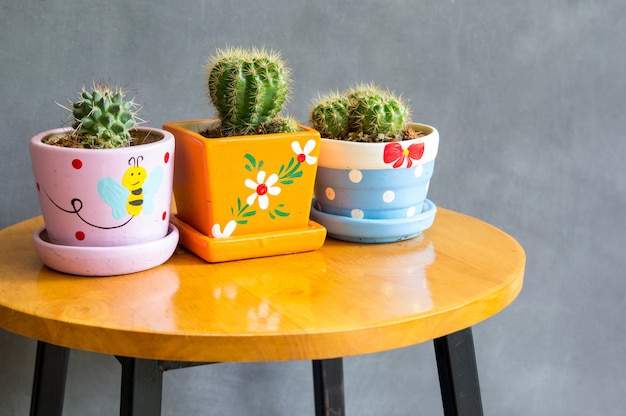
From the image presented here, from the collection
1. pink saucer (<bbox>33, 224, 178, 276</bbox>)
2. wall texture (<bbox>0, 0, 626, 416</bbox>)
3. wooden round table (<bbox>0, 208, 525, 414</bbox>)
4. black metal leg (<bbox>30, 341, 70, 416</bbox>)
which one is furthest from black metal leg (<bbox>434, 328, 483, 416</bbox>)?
wall texture (<bbox>0, 0, 626, 416</bbox>)

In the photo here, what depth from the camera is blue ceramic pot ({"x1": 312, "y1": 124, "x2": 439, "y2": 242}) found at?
1073mm

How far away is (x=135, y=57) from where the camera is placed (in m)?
1.47

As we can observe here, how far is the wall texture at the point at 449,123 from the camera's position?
1435 mm

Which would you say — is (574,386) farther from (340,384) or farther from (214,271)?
(214,271)

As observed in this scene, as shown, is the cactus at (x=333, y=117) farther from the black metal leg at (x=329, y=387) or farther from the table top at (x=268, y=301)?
the black metal leg at (x=329, y=387)

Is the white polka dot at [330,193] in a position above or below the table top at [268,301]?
above

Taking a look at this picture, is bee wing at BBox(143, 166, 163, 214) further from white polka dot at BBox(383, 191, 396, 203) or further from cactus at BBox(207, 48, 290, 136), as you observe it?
white polka dot at BBox(383, 191, 396, 203)

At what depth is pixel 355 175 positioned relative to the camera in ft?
3.55

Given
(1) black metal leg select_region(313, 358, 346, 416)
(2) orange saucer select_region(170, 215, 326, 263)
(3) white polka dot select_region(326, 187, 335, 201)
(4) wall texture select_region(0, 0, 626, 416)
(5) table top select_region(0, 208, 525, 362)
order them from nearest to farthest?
(5) table top select_region(0, 208, 525, 362)
(2) orange saucer select_region(170, 215, 326, 263)
(3) white polka dot select_region(326, 187, 335, 201)
(1) black metal leg select_region(313, 358, 346, 416)
(4) wall texture select_region(0, 0, 626, 416)

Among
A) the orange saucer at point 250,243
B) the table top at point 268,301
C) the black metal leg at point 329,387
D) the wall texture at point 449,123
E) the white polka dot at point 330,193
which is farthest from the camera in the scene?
the wall texture at point 449,123

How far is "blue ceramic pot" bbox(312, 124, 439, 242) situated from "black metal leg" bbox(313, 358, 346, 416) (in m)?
0.28

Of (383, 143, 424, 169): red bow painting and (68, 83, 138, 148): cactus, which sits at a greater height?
(68, 83, 138, 148): cactus

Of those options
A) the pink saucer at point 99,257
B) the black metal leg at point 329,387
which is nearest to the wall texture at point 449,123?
the black metal leg at point 329,387

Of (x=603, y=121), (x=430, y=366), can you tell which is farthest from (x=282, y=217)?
(x=603, y=121)
